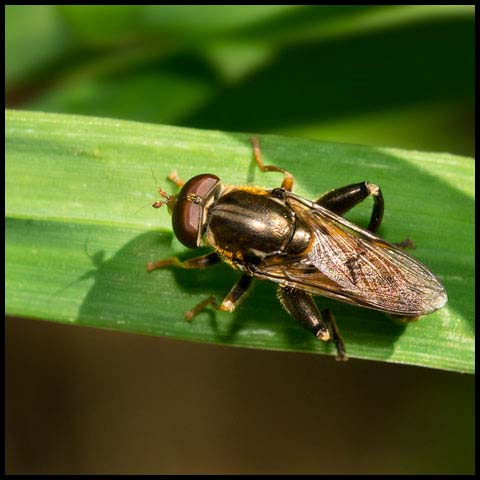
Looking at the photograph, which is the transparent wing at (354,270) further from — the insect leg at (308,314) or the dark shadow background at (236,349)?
the dark shadow background at (236,349)

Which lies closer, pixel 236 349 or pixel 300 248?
pixel 300 248

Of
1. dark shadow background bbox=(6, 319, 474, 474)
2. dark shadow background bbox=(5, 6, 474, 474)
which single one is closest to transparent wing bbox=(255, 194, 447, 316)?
dark shadow background bbox=(5, 6, 474, 474)

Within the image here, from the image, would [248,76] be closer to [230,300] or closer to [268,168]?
[268,168]

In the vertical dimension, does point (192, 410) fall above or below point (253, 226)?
→ below

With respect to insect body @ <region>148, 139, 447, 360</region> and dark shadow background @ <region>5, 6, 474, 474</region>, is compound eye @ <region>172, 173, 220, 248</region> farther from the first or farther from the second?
dark shadow background @ <region>5, 6, 474, 474</region>

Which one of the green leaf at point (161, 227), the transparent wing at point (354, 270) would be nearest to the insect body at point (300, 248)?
the transparent wing at point (354, 270)

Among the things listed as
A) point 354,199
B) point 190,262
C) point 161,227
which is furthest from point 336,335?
point 161,227
